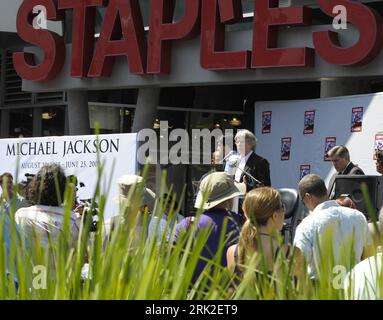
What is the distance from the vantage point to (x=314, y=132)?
401 inches

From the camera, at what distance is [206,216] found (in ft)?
14.6

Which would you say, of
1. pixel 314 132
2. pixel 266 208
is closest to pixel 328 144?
pixel 314 132

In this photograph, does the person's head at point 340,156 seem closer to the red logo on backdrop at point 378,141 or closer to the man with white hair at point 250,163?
the man with white hair at point 250,163

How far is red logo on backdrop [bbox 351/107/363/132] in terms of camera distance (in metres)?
9.62

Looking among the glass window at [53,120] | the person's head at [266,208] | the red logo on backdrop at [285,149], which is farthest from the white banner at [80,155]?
the glass window at [53,120]

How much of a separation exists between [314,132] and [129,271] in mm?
8336

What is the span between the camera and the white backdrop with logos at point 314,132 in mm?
9492

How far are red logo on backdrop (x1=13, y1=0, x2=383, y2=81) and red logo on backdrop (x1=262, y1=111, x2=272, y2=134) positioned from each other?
0.83 m

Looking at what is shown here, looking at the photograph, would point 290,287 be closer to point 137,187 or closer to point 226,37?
point 137,187

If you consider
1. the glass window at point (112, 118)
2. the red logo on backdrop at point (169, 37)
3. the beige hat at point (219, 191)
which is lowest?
the beige hat at point (219, 191)

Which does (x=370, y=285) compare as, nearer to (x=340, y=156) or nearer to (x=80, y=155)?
(x=340, y=156)

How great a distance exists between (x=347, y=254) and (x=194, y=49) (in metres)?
10.8

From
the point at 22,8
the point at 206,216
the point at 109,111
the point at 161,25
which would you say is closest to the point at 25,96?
the point at 109,111

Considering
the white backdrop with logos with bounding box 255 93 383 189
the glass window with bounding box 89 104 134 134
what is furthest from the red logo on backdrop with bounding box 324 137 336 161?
the glass window with bounding box 89 104 134 134
